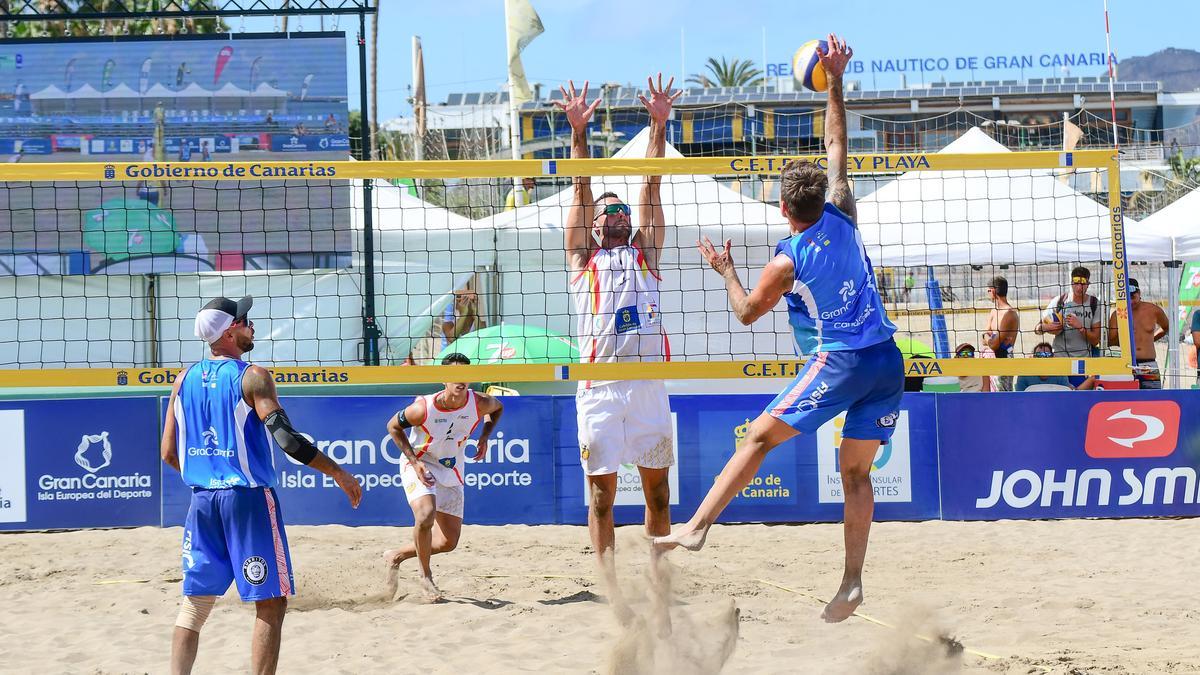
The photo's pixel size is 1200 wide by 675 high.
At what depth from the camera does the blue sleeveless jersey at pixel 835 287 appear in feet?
13.6

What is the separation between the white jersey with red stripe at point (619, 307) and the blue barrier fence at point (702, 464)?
2.94m

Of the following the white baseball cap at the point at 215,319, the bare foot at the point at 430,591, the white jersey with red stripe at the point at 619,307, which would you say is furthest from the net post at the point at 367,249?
the white baseball cap at the point at 215,319

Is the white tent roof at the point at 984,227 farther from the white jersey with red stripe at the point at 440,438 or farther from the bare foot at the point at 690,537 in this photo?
the bare foot at the point at 690,537

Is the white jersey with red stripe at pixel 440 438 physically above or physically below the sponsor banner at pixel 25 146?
below

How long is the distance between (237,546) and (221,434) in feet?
1.30

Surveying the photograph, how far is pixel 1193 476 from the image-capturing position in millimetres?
8453

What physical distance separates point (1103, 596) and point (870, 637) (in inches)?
65.3

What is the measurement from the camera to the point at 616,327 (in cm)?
552

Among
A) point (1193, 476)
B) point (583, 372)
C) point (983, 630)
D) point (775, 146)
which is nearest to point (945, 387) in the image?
point (1193, 476)

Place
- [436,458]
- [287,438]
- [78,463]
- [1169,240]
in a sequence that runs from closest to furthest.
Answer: [287,438], [436,458], [78,463], [1169,240]

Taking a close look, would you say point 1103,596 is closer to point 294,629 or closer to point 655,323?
point 655,323

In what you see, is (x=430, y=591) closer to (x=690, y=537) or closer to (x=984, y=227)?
(x=690, y=537)

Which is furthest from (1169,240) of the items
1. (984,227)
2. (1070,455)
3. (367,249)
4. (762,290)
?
(762,290)

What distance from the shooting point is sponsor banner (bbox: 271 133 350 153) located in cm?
1189
